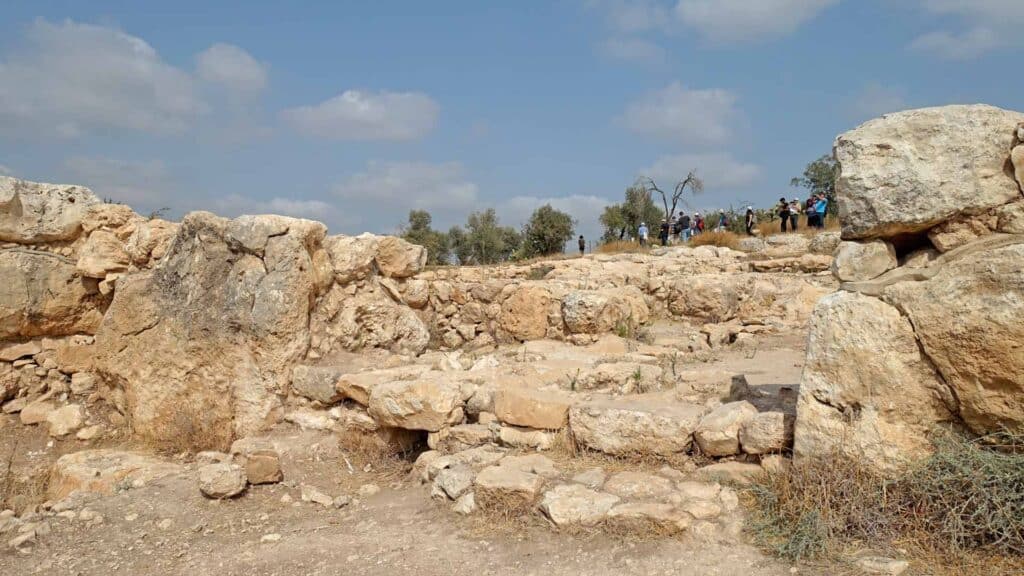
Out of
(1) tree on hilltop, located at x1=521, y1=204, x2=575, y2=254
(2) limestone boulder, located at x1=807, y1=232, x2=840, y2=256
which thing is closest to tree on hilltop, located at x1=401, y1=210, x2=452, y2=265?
(1) tree on hilltop, located at x1=521, y1=204, x2=575, y2=254

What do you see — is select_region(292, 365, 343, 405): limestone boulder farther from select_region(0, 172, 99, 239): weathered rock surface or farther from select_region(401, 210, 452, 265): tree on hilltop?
select_region(401, 210, 452, 265): tree on hilltop

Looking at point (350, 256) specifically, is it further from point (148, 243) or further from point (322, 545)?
point (322, 545)

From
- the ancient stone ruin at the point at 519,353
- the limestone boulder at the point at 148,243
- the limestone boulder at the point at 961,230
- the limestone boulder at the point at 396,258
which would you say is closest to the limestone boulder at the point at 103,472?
the ancient stone ruin at the point at 519,353

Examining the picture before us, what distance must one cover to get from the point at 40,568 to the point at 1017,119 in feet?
18.9

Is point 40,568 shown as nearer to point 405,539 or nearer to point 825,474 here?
point 405,539

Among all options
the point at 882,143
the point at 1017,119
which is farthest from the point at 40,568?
the point at 1017,119

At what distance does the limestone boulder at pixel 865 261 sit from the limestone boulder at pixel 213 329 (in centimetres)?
432

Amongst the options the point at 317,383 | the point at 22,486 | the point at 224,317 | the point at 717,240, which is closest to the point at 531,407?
the point at 317,383

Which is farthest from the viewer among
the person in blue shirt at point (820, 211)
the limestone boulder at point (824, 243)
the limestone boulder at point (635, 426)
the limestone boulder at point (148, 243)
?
the person in blue shirt at point (820, 211)

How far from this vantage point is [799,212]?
19219mm

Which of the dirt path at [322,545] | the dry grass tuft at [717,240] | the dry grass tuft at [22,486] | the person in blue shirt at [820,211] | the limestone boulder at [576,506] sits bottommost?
the dry grass tuft at [22,486]

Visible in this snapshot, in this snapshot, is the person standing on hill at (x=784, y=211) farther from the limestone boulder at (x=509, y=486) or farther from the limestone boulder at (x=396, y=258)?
the limestone boulder at (x=509, y=486)

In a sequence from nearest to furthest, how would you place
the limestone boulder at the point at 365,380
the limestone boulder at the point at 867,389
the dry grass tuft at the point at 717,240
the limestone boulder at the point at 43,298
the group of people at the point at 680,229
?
1. the limestone boulder at the point at 867,389
2. the limestone boulder at the point at 365,380
3. the limestone boulder at the point at 43,298
4. the dry grass tuft at the point at 717,240
5. the group of people at the point at 680,229

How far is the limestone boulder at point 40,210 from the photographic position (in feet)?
19.8
